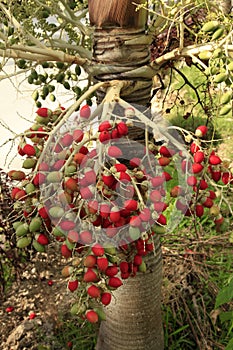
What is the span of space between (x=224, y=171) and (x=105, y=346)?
94cm

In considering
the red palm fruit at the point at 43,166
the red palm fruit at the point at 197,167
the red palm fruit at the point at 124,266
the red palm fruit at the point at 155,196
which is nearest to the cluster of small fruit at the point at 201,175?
the red palm fruit at the point at 197,167

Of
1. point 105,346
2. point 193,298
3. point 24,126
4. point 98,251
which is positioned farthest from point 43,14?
point 24,126

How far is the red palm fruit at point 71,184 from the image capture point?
3.55ft

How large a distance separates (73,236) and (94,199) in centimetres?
9

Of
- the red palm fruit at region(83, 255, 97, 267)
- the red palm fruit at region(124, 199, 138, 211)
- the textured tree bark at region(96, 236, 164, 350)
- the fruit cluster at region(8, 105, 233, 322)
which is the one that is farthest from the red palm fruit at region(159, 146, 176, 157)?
the textured tree bark at region(96, 236, 164, 350)

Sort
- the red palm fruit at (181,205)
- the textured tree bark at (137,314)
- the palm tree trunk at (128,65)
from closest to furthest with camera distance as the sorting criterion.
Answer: the red palm fruit at (181,205), the palm tree trunk at (128,65), the textured tree bark at (137,314)

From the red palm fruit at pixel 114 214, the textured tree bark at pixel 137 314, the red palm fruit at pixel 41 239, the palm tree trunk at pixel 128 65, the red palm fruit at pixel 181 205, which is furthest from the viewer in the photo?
the textured tree bark at pixel 137 314

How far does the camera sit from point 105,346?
193 cm

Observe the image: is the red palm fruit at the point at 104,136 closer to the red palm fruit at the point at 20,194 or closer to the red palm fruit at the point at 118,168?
the red palm fruit at the point at 118,168

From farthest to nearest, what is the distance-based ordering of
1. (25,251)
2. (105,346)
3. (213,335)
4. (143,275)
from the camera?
1. (25,251)
2. (213,335)
3. (105,346)
4. (143,275)

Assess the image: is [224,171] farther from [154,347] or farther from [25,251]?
[25,251]

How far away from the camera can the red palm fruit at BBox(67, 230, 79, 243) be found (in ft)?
3.52

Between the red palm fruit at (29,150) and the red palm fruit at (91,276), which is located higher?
the red palm fruit at (29,150)

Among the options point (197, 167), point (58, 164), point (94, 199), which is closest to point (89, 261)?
point (94, 199)
